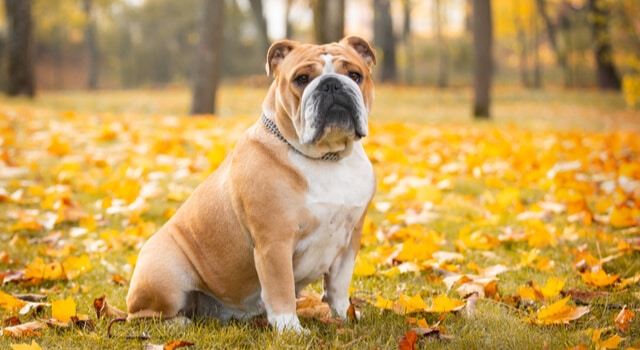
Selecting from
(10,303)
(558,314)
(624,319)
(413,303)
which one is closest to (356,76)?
(413,303)

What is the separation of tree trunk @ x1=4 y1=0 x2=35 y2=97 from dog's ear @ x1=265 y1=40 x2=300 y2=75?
14986mm

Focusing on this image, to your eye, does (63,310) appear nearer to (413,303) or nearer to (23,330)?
(23,330)

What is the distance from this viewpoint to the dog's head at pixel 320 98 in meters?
3.02

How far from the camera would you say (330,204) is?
10.0 ft

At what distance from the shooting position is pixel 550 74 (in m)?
39.2

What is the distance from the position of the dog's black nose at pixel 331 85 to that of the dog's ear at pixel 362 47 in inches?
20.8

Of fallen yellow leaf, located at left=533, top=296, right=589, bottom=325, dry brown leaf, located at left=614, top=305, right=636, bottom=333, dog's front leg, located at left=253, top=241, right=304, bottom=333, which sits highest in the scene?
dog's front leg, located at left=253, top=241, right=304, bottom=333

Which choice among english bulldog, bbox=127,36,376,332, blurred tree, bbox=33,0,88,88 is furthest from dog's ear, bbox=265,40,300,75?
blurred tree, bbox=33,0,88,88

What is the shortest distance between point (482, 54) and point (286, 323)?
13791 millimetres

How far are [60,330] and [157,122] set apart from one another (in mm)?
8375

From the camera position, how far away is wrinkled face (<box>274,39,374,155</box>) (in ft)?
9.91

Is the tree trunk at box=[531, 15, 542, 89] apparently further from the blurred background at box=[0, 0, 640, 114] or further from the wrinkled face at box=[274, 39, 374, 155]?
the wrinkled face at box=[274, 39, 374, 155]

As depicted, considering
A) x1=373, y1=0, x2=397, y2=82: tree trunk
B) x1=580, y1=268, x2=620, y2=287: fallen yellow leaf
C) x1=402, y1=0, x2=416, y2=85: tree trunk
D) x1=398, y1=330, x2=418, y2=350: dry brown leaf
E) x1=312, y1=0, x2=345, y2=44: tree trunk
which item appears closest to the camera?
x1=398, y1=330, x2=418, y2=350: dry brown leaf

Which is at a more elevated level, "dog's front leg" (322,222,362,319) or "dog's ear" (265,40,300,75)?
"dog's ear" (265,40,300,75)
